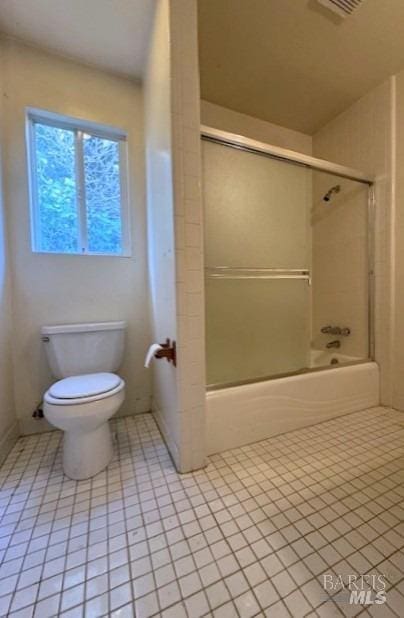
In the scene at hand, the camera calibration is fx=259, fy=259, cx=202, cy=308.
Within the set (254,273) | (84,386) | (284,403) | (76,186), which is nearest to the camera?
(84,386)

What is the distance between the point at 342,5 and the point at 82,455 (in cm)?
255

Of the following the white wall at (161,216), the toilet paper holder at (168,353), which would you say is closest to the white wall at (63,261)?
the white wall at (161,216)

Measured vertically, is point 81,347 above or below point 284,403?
above

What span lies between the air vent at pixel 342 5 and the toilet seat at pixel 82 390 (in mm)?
2172

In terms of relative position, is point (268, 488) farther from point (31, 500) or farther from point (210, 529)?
point (31, 500)

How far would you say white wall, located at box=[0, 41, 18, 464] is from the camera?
4.60ft

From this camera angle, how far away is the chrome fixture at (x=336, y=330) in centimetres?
211

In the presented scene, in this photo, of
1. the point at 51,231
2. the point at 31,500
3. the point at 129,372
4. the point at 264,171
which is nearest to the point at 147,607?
the point at 31,500

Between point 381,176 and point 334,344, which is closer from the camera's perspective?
point 381,176

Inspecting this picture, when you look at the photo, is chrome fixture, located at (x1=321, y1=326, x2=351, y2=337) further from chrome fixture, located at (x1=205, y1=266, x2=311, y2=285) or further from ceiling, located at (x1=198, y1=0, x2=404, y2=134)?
ceiling, located at (x1=198, y1=0, x2=404, y2=134)

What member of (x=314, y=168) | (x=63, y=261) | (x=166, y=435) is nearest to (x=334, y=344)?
(x=314, y=168)

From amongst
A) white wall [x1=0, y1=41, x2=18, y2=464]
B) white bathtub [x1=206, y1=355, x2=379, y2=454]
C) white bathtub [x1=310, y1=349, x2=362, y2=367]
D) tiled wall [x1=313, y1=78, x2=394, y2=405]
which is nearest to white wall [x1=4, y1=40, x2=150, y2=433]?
white wall [x1=0, y1=41, x2=18, y2=464]

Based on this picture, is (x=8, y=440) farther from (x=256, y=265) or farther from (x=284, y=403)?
(x=256, y=265)

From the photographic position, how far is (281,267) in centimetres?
209
